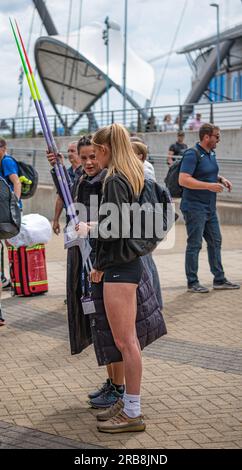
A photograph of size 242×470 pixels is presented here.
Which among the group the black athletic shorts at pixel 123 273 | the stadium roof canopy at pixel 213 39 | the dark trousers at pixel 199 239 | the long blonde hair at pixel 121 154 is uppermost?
the stadium roof canopy at pixel 213 39

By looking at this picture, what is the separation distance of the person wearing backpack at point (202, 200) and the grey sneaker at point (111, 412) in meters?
4.75

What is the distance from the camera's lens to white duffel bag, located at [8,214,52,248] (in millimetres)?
10703

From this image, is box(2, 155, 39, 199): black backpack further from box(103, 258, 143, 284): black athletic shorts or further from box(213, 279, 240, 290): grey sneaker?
box(103, 258, 143, 284): black athletic shorts

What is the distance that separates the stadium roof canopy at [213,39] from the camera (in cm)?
4706

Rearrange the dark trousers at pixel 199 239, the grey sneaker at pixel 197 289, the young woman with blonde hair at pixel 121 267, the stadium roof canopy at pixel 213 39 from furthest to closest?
the stadium roof canopy at pixel 213 39, the grey sneaker at pixel 197 289, the dark trousers at pixel 199 239, the young woman with blonde hair at pixel 121 267

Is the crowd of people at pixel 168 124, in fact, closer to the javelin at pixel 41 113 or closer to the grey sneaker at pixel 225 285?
the grey sneaker at pixel 225 285

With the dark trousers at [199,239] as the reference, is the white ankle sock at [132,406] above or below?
below

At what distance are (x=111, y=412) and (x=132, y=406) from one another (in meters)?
0.21

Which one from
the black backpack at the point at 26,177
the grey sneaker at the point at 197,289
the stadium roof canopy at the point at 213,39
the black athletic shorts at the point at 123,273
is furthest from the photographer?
the stadium roof canopy at the point at 213,39

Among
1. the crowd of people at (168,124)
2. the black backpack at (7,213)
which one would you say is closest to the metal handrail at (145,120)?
the crowd of people at (168,124)

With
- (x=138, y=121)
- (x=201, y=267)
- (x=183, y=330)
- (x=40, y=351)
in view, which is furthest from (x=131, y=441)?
(x=138, y=121)

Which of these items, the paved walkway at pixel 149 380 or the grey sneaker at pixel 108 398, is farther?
the grey sneaker at pixel 108 398

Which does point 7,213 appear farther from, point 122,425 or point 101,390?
point 122,425

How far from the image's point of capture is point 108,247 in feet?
17.6
